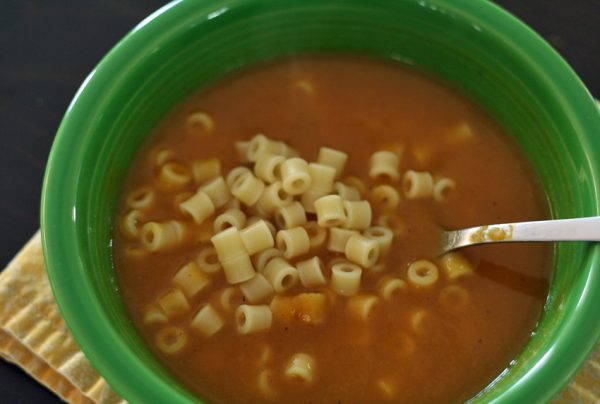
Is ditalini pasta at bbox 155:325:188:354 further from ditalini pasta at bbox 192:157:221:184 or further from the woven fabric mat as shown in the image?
ditalini pasta at bbox 192:157:221:184

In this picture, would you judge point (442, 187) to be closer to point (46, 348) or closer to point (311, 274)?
point (311, 274)

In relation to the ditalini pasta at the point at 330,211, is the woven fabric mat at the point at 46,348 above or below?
below

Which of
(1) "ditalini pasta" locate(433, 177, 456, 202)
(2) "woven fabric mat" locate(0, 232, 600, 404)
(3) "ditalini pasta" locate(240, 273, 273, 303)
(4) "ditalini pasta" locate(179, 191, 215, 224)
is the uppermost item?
(1) "ditalini pasta" locate(433, 177, 456, 202)

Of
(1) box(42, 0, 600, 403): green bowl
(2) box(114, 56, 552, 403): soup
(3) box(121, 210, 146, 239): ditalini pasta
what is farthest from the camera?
(3) box(121, 210, 146, 239): ditalini pasta

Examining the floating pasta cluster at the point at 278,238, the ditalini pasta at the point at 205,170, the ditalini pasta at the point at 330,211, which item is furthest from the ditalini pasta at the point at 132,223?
the ditalini pasta at the point at 330,211

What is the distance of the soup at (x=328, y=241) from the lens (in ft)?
4.81

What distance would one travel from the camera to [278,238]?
1.55 m

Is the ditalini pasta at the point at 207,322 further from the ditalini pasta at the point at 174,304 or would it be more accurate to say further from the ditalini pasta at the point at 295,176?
the ditalini pasta at the point at 295,176

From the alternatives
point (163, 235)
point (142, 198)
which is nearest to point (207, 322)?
point (163, 235)

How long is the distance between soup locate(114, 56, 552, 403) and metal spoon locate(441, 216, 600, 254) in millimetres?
36

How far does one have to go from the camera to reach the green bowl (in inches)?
50.3

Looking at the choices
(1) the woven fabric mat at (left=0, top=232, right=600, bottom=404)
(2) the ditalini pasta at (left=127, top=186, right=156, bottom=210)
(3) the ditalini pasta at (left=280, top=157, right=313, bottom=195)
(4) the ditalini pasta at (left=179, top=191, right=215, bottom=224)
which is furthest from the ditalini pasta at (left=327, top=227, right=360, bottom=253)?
(1) the woven fabric mat at (left=0, top=232, right=600, bottom=404)

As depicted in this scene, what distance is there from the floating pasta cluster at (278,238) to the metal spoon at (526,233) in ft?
0.15

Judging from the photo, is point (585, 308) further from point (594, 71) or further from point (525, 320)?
point (594, 71)
